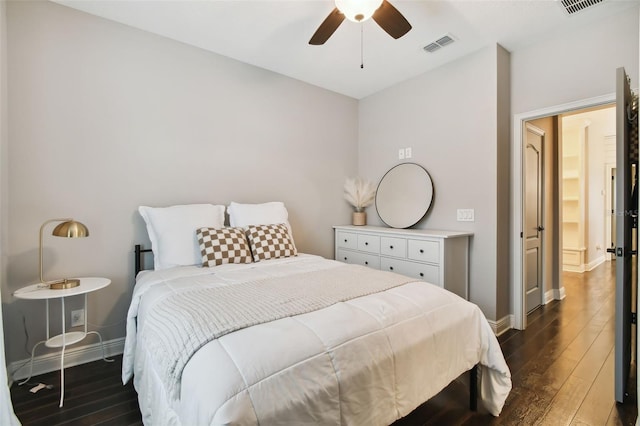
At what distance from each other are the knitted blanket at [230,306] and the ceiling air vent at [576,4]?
244 centimetres

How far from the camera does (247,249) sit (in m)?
2.53

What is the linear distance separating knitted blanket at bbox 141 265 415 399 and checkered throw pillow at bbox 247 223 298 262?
25.8 inches

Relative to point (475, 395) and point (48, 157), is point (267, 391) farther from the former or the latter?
point (48, 157)

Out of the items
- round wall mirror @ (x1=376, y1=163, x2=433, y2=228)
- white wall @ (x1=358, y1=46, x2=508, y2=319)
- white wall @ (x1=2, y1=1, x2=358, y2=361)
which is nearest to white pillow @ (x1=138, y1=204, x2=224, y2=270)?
white wall @ (x1=2, y1=1, x2=358, y2=361)

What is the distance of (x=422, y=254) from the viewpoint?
9.42 feet

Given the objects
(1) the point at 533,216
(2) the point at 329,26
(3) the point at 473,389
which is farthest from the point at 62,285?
(1) the point at 533,216

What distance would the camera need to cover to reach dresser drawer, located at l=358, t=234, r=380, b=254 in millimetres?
3354

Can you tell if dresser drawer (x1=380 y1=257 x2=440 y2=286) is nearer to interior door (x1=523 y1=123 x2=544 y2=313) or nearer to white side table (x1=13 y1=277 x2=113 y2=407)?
interior door (x1=523 y1=123 x2=544 y2=313)

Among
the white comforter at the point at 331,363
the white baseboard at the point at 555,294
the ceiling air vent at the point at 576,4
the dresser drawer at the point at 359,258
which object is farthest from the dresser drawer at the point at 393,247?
the ceiling air vent at the point at 576,4

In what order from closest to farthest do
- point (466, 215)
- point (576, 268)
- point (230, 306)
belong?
1. point (230, 306)
2. point (466, 215)
3. point (576, 268)

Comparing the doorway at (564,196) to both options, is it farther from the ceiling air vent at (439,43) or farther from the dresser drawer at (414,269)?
the ceiling air vent at (439,43)

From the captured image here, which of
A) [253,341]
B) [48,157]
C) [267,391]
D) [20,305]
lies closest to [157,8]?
[48,157]

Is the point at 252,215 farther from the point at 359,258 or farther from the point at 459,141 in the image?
the point at 459,141

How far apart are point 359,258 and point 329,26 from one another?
7.96 feet
